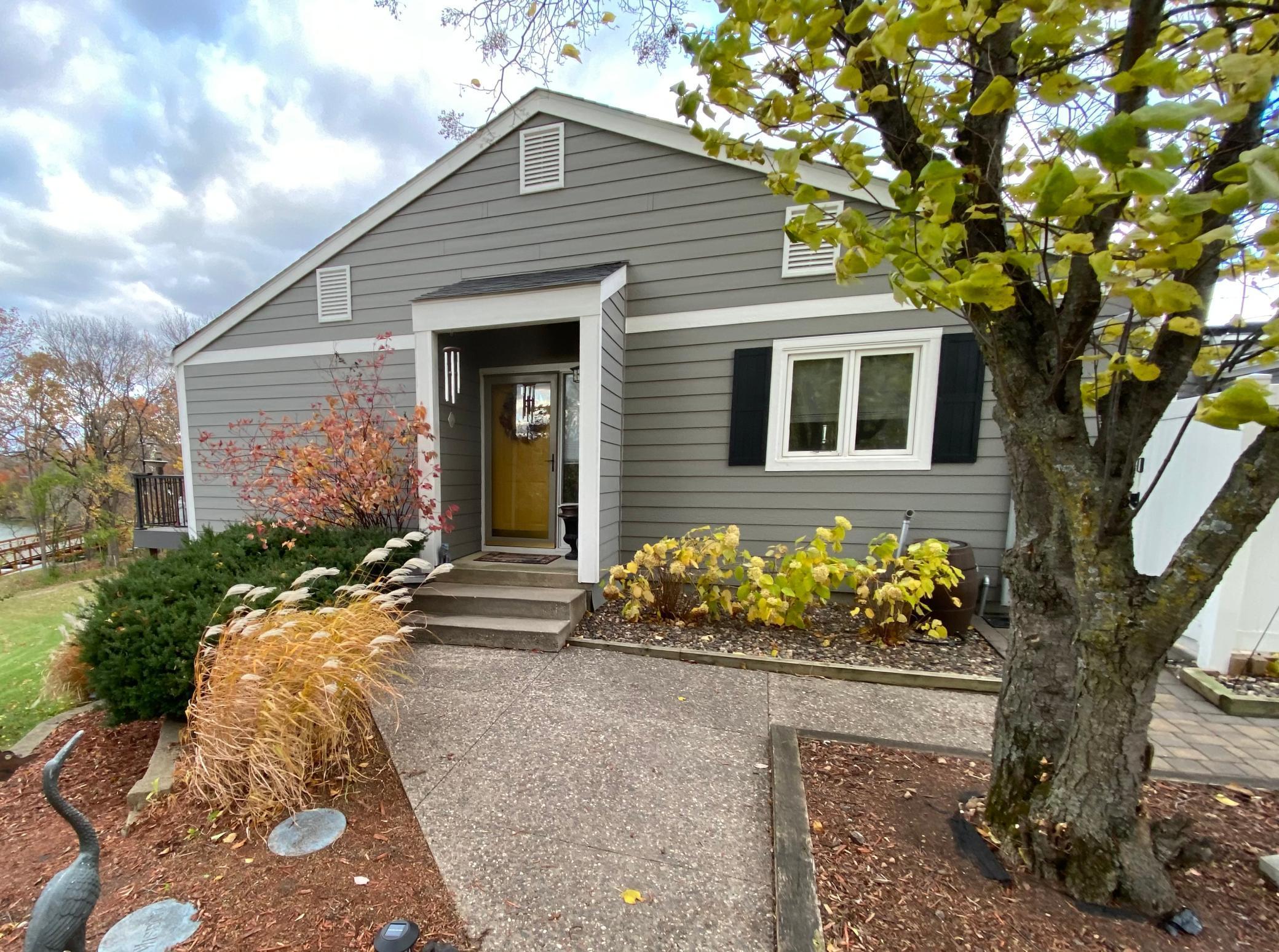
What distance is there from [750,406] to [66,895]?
4377 mm

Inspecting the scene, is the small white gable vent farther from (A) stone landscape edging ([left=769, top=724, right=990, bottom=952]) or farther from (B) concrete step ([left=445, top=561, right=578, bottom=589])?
(A) stone landscape edging ([left=769, top=724, right=990, bottom=952])

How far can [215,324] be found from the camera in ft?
19.3

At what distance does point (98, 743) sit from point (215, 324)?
17.2 ft

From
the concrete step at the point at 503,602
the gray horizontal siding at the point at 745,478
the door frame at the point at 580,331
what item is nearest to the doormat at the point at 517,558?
the concrete step at the point at 503,602

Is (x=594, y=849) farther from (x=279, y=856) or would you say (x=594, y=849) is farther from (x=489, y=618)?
(x=489, y=618)

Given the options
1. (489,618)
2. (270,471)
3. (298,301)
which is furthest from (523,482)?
(298,301)

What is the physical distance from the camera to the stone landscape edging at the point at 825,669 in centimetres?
301

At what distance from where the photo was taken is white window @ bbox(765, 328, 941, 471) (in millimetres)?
4066

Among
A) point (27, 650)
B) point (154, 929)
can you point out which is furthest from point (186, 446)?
point (154, 929)

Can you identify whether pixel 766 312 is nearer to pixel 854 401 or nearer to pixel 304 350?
pixel 854 401

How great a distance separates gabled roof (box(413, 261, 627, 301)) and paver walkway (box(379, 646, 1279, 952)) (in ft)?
9.63

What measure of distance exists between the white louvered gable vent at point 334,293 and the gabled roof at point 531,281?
1.68m

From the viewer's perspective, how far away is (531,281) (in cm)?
422

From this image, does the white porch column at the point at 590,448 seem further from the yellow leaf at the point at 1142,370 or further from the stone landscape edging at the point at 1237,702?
the stone landscape edging at the point at 1237,702
